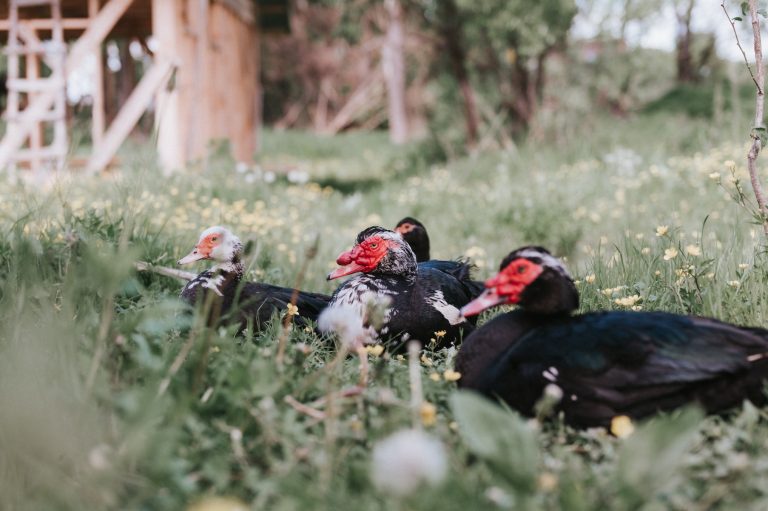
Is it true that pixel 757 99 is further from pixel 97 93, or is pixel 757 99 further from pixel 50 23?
pixel 97 93

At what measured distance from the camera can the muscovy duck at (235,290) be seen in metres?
3.63

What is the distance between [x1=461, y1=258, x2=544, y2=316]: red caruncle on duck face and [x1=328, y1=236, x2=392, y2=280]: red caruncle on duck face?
3.96 ft

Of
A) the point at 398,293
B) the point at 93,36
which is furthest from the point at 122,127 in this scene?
the point at 398,293

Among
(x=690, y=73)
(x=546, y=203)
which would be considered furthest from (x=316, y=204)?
(x=690, y=73)

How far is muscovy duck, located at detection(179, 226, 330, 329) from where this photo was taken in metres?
3.63

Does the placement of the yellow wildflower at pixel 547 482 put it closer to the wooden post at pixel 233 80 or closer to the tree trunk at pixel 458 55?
the wooden post at pixel 233 80

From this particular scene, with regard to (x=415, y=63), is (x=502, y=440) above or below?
below

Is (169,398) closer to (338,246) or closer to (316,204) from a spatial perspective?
(338,246)

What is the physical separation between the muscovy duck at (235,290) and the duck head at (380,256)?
0.25 meters

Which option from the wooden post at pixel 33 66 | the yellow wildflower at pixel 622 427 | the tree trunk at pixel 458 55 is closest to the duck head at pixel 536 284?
the yellow wildflower at pixel 622 427

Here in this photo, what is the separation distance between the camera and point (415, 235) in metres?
5.02

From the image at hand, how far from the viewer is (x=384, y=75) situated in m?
31.1

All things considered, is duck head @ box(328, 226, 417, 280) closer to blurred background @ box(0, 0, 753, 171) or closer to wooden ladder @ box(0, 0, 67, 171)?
blurred background @ box(0, 0, 753, 171)

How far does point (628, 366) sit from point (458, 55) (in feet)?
35.2
